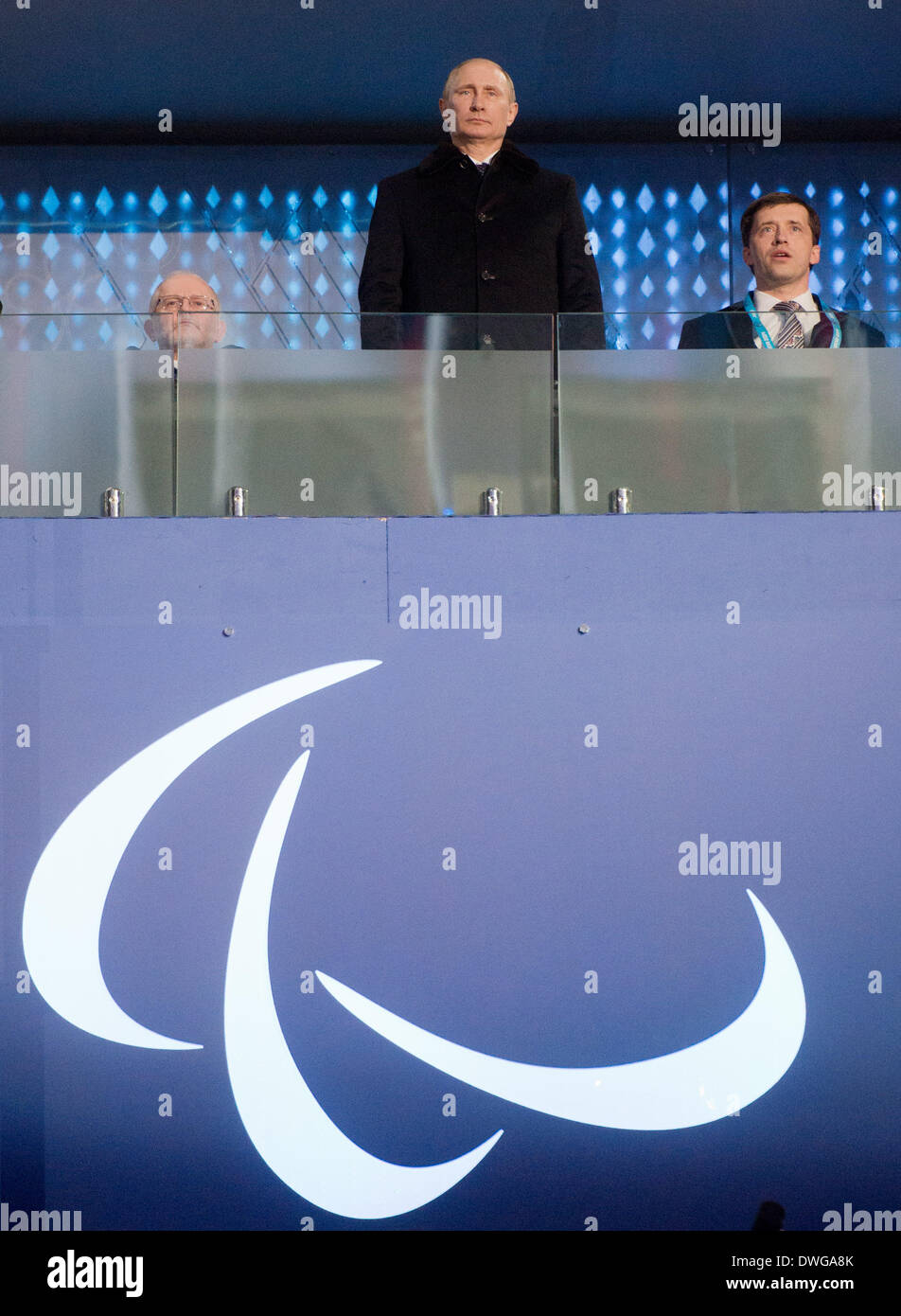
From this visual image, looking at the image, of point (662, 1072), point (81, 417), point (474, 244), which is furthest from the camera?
point (474, 244)

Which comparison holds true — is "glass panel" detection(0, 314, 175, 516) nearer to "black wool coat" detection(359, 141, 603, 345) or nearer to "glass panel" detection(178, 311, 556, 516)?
"glass panel" detection(178, 311, 556, 516)

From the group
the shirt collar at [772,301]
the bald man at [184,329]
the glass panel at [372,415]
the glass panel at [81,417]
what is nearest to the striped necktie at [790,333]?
the shirt collar at [772,301]

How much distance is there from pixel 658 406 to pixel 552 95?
10.0ft

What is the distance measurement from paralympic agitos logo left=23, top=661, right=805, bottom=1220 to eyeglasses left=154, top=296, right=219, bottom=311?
1421mm

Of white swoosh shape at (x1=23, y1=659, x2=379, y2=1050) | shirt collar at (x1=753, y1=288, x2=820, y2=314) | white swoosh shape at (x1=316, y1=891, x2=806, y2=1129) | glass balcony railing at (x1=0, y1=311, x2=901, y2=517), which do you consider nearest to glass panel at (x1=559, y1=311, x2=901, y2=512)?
glass balcony railing at (x1=0, y1=311, x2=901, y2=517)

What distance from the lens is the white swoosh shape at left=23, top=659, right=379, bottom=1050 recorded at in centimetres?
308

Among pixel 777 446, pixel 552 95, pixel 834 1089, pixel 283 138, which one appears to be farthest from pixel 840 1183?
pixel 283 138

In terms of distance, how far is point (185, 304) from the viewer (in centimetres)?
368

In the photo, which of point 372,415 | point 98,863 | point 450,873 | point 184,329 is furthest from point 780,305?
point 98,863

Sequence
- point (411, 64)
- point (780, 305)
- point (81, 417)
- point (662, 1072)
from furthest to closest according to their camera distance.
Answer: point (411, 64)
point (780, 305)
point (81, 417)
point (662, 1072)

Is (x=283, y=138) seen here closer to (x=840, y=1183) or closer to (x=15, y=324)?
(x=15, y=324)

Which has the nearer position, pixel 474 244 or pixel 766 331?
pixel 766 331

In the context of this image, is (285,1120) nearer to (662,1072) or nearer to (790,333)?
(662,1072)

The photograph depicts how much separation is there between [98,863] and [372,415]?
1335mm
